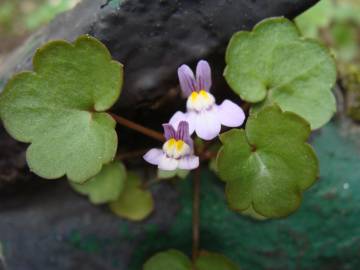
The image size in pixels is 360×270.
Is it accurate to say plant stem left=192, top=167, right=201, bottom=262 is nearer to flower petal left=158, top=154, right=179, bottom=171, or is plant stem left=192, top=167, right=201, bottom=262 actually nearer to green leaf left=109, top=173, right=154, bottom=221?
green leaf left=109, top=173, right=154, bottom=221

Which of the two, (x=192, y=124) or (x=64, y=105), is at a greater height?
(x=64, y=105)

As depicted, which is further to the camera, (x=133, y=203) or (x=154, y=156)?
(x=133, y=203)

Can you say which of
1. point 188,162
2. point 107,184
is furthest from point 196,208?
point 188,162

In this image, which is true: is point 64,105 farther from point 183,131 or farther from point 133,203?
point 133,203

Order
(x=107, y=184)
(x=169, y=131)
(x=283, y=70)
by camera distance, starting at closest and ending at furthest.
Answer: (x=169, y=131), (x=283, y=70), (x=107, y=184)

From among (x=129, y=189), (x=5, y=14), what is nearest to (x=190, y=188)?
(x=129, y=189)

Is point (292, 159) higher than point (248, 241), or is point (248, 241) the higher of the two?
point (292, 159)

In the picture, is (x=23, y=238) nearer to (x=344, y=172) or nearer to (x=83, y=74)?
(x=83, y=74)

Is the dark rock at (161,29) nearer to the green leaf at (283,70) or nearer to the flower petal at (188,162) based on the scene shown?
the green leaf at (283,70)
